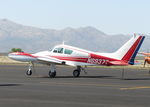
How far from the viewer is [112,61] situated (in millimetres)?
36594

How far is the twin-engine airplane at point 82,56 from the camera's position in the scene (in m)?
36.2

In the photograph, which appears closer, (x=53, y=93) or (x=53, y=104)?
(x=53, y=104)

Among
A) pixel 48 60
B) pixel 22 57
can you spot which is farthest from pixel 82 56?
pixel 22 57

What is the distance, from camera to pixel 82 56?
37.5 metres

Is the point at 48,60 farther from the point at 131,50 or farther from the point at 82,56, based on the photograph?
the point at 131,50

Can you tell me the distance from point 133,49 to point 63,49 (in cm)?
543

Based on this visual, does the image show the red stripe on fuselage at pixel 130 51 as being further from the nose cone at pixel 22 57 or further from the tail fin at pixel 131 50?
the nose cone at pixel 22 57

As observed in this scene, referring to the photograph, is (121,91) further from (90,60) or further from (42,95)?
(90,60)

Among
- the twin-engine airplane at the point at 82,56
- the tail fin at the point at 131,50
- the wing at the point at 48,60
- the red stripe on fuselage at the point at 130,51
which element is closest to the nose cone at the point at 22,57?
the twin-engine airplane at the point at 82,56

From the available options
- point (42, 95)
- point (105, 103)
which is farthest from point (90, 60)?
point (105, 103)

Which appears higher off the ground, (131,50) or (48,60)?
(131,50)

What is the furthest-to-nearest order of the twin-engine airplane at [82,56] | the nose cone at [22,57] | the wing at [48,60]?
the wing at [48,60]
the twin-engine airplane at [82,56]
the nose cone at [22,57]

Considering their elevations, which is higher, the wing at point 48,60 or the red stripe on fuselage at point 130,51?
the red stripe on fuselage at point 130,51

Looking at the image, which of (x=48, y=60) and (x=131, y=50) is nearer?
(x=131, y=50)
